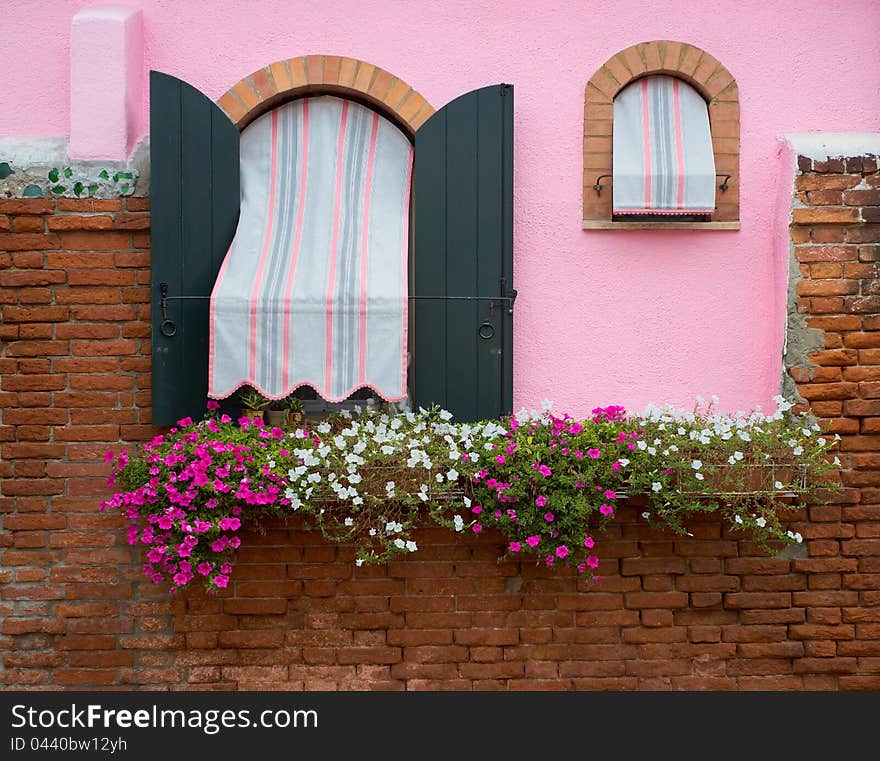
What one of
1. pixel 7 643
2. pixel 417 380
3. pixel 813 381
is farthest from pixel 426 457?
pixel 7 643

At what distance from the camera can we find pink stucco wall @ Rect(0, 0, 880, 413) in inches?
168

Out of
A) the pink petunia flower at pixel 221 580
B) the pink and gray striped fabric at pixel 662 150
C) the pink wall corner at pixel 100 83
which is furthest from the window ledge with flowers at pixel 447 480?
the pink wall corner at pixel 100 83

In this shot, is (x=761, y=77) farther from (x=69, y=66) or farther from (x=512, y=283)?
(x=69, y=66)

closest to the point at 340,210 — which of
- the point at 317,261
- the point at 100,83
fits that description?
the point at 317,261

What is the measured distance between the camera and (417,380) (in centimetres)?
414

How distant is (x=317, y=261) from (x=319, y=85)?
92cm

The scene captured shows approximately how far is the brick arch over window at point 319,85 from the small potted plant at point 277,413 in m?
Answer: 1.42

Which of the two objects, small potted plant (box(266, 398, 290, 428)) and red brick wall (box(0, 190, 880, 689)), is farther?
small potted plant (box(266, 398, 290, 428))

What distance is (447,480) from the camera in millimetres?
3857

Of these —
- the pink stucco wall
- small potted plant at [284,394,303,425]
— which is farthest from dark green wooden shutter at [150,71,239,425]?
small potted plant at [284,394,303,425]

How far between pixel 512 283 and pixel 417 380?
2.25 ft

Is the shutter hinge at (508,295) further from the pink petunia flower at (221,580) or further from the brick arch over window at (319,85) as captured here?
the pink petunia flower at (221,580)

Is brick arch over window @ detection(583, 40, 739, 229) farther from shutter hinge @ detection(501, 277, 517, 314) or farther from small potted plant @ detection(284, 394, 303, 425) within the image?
small potted plant @ detection(284, 394, 303, 425)

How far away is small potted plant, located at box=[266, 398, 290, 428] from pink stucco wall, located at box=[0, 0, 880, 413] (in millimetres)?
1204
